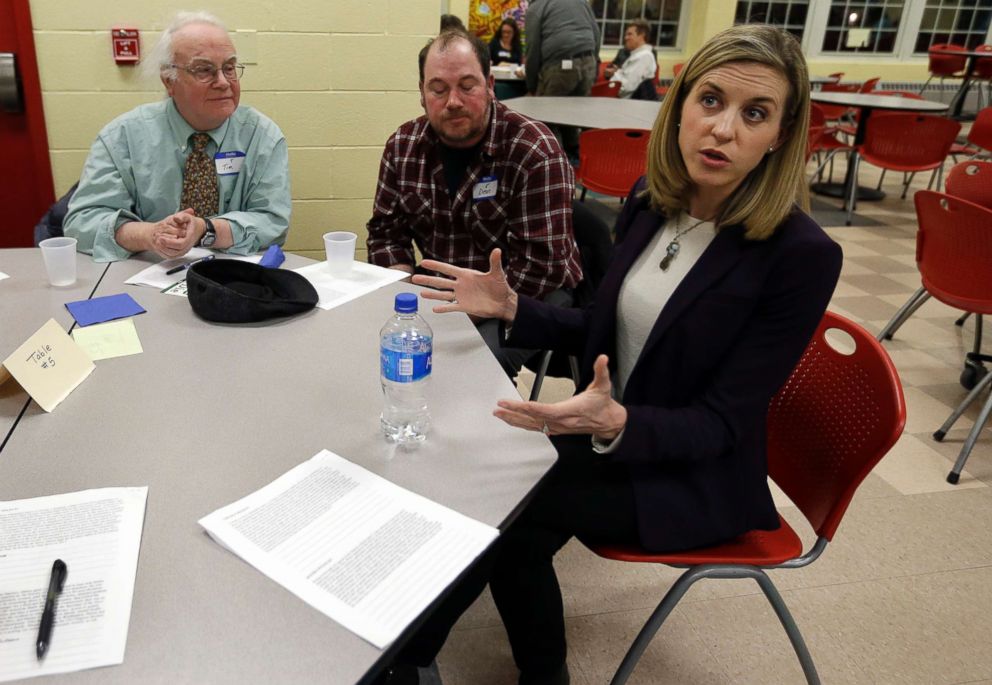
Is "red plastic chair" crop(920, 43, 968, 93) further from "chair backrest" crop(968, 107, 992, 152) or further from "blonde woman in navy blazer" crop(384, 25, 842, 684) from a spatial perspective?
"blonde woman in navy blazer" crop(384, 25, 842, 684)

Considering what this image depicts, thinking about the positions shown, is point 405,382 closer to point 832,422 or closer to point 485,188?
point 832,422

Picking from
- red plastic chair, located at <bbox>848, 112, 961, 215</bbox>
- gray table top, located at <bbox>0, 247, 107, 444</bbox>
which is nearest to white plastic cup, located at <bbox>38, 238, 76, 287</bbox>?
gray table top, located at <bbox>0, 247, 107, 444</bbox>

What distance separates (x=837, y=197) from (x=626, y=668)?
6038 millimetres

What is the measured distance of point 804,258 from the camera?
1184 mm

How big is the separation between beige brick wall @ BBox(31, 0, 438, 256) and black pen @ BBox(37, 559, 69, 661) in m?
2.41

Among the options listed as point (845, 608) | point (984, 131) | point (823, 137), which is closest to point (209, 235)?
point (845, 608)

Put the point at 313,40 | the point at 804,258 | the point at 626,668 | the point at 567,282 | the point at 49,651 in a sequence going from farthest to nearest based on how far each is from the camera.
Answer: the point at 313,40, the point at 567,282, the point at 626,668, the point at 804,258, the point at 49,651

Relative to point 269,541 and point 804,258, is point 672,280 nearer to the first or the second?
point 804,258

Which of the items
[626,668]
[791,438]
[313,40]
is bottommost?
[626,668]

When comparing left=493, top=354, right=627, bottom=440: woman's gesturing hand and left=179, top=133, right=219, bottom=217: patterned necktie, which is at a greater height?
left=179, top=133, right=219, bottom=217: patterned necktie

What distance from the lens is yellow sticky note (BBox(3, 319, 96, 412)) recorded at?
3.74 feet

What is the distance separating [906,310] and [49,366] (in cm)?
325

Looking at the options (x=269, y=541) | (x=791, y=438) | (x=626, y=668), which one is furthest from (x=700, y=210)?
(x=269, y=541)

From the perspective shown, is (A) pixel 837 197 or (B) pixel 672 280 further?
(A) pixel 837 197
